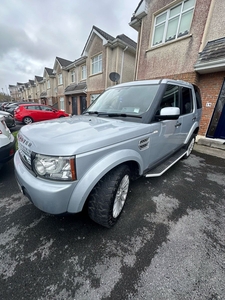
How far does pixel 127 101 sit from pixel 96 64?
11964mm

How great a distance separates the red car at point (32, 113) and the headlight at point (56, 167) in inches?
431

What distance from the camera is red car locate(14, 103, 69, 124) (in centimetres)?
1016

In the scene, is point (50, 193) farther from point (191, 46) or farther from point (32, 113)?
point (32, 113)

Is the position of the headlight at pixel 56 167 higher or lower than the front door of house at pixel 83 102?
lower

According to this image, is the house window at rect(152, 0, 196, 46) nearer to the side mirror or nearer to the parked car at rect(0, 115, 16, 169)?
the side mirror

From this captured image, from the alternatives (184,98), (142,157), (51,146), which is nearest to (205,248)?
(142,157)

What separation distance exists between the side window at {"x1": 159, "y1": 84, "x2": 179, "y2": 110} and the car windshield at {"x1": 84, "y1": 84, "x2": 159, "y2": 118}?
8.4 inches

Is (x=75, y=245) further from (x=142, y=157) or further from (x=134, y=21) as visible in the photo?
(x=134, y=21)

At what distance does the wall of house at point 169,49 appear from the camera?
5676 mm

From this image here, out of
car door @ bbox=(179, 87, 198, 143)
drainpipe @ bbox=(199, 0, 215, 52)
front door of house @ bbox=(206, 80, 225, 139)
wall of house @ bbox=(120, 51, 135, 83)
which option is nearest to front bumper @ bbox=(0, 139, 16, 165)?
car door @ bbox=(179, 87, 198, 143)

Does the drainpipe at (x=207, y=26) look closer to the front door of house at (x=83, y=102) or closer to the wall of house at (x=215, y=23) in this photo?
the wall of house at (x=215, y=23)

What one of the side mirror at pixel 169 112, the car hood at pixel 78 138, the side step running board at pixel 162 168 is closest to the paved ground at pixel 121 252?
the side step running board at pixel 162 168

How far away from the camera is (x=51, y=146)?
1.36m

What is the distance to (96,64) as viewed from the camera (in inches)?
479
